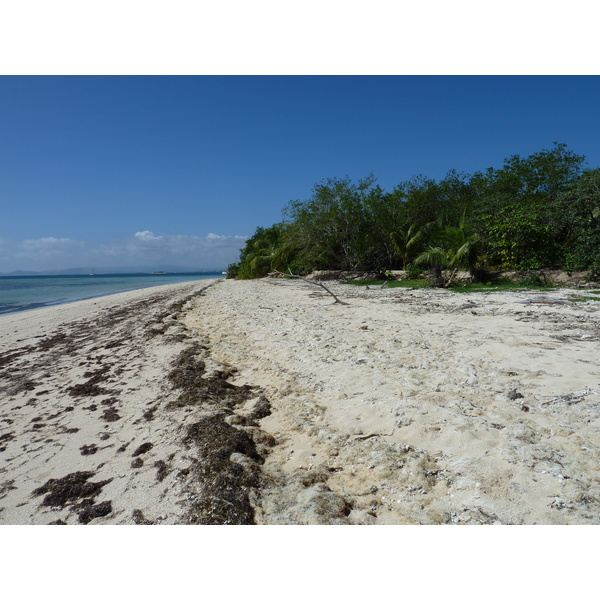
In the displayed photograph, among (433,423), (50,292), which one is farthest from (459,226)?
(50,292)

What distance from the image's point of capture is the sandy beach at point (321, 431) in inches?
92.4

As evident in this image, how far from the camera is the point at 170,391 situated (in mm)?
4723

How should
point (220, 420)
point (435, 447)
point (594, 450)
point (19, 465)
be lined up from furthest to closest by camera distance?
point (220, 420) < point (19, 465) < point (435, 447) < point (594, 450)

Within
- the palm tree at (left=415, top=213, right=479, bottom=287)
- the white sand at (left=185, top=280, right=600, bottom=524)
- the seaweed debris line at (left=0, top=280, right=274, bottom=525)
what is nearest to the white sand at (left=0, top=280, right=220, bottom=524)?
the seaweed debris line at (left=0, top=280, right=274, bottom=525)

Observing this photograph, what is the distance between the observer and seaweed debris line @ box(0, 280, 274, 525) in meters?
2.56

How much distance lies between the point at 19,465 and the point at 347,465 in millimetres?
3210

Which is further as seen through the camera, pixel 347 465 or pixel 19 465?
pixel 19 465

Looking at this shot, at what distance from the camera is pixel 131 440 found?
3.61 metres

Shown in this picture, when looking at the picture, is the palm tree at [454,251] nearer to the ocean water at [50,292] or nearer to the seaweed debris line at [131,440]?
the seaweed debris line at [131,440]

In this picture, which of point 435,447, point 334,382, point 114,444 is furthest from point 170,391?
point 435,447

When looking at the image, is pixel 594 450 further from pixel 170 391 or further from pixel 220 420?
pixel 170 391

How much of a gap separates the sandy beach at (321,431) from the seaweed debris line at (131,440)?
2 cm

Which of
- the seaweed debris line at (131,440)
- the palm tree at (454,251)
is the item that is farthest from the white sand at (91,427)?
the palm tree at (454,251)
